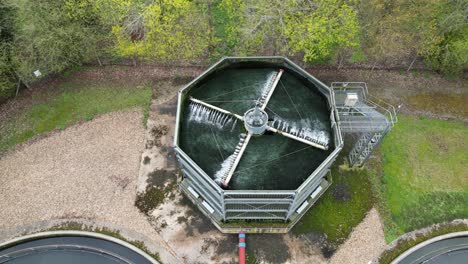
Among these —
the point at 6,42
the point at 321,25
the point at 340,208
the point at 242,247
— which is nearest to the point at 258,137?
the point at 242,247

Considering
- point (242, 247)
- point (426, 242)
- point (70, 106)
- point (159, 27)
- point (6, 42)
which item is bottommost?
point (426, 242)

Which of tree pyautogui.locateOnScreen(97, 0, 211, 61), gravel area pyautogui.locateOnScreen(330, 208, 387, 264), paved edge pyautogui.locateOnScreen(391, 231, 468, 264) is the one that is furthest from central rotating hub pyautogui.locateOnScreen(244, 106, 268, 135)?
paved edge pyautogui.locateOnScreen(391, 231, 468, 264)

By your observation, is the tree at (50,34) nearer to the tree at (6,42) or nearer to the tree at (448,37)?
the tree at (6,42)

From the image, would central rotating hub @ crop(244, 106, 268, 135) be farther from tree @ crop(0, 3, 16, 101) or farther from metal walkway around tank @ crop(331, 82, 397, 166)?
tree @ crop(0, 3, 16, 101)

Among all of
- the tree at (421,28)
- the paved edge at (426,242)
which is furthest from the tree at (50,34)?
the paved edge at (426,242)

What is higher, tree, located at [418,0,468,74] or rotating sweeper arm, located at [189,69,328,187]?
tree, located at [418,0,468,74]

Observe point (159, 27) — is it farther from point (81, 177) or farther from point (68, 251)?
point (68, 251)

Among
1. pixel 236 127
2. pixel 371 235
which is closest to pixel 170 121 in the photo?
pixel 236 127
